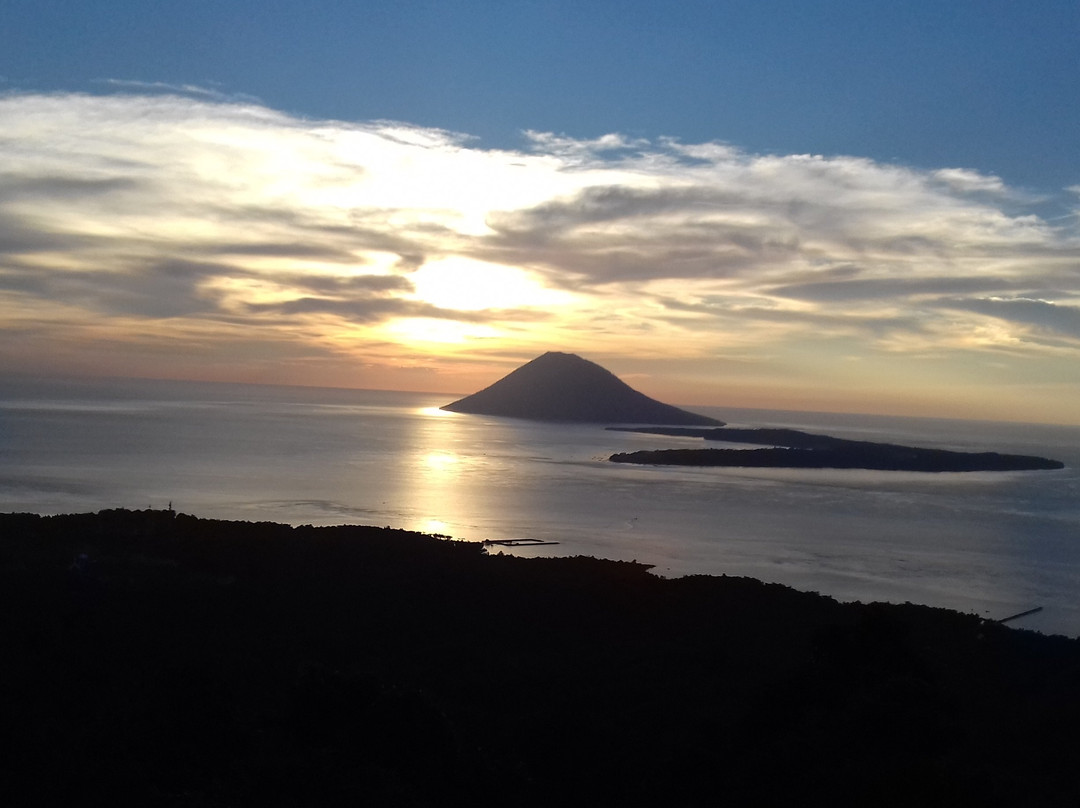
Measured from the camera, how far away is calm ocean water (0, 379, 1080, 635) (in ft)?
93.2

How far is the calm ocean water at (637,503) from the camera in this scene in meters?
28.4

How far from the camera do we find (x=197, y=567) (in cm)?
1706

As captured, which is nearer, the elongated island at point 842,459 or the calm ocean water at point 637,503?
the calm ocean water at point 637,503

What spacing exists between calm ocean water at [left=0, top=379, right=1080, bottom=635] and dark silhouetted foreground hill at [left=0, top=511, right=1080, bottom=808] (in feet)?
36.1

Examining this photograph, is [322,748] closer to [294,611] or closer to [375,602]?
[294,611]

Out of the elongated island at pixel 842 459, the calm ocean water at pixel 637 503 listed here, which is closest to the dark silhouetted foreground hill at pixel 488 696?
the calm ocean water at pixel 637 503

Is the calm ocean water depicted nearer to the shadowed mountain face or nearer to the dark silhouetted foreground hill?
the dark silhouetted foreground hill

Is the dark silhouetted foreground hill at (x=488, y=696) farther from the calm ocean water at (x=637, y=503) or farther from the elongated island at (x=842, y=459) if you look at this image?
the elongated island at (x=842, y=459)

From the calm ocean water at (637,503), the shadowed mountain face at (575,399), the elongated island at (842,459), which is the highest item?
the shadowed mountain face at (575,399)

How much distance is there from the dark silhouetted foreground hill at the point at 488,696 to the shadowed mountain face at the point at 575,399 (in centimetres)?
11526

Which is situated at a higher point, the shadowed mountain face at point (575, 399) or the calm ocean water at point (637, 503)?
the shadowed mountain face at point (575, 399)

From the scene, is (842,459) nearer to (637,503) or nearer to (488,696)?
(637,503)

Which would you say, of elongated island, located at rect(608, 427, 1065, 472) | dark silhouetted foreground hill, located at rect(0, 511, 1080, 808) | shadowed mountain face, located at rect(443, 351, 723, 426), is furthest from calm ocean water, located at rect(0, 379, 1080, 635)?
shadowed mountain face, located at rect(443, 351, 723, 426)

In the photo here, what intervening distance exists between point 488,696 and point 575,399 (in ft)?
404
